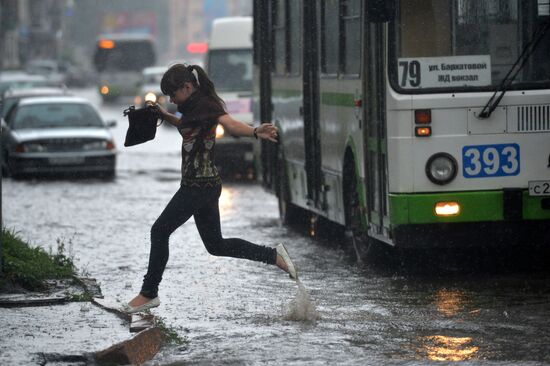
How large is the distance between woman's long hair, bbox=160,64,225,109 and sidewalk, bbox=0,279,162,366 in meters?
1.49

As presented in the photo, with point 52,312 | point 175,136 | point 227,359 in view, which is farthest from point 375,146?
point 175,136

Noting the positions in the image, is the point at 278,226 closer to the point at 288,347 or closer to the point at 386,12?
the point at 386,12

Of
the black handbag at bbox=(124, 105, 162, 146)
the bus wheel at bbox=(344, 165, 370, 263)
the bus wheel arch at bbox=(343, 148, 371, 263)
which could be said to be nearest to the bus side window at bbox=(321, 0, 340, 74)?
the bus wheel arch at bbox=(343, 148, 371, 263)

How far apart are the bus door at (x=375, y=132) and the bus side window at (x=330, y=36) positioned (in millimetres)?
1254

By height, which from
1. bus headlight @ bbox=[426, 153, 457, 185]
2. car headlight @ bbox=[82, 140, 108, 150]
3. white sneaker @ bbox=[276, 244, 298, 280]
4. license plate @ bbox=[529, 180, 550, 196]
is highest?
bus headlight @ bbox=[426, 153, 457, 185]

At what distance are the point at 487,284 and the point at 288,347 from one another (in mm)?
3298

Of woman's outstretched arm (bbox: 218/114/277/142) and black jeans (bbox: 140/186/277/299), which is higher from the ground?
woman's outstretched arm (bbox: 218/114/277/142)

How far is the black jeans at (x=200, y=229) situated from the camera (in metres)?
9.85

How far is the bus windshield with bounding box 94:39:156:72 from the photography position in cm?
7425

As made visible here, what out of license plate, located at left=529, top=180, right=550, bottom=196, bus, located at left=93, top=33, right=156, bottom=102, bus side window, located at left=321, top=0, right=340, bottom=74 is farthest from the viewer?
bus, located at left=93, top=33, right=156, bottom=102

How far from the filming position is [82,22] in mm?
155125

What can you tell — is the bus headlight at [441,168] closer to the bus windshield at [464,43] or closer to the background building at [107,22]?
the bus windshield at [464,43]

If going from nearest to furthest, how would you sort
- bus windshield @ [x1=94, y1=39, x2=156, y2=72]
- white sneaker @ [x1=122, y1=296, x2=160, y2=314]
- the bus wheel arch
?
white sneaker @ [x1=122, y1=296, x2=160, y2=314]
the bus wheel arch
bus windshield @ [x1=94, y1=39, x2=156, y2=72]

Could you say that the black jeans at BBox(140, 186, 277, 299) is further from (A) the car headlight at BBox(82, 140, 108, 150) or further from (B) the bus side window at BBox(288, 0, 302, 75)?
(A) the car headlight at BBox(82, 140, 108, 150)
